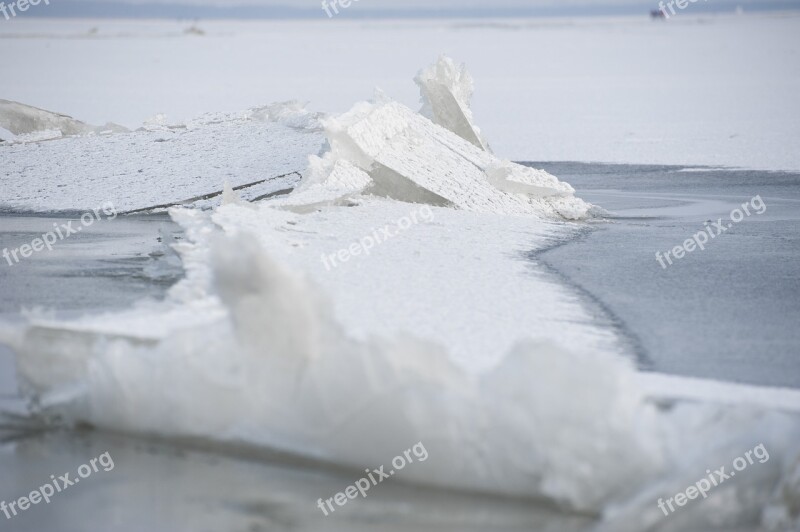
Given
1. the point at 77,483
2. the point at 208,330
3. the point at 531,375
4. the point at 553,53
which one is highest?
the point at 553,53

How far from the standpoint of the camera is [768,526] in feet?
9.19

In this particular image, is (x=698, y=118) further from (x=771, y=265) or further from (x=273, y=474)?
(x=273, y=474)

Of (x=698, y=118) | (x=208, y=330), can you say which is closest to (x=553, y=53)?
(x=698, y=118)

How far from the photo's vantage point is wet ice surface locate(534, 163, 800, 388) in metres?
4.25

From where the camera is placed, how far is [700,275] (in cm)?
586

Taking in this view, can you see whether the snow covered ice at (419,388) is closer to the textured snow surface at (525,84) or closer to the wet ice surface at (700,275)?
the wet ice surface at (700,275)

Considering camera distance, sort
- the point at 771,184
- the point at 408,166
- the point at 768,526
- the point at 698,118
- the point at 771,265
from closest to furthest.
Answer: the point at 768,526, the point at 771,265, the point at 408,166, the point at 771,184, the point at 698,118

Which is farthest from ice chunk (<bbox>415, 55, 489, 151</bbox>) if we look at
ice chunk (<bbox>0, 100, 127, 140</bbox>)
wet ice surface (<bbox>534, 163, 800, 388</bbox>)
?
ice chunk (<bbox>0, 100, 127, 140</bbox>)

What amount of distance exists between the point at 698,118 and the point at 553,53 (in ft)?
69.7

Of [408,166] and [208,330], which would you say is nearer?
[208,330]

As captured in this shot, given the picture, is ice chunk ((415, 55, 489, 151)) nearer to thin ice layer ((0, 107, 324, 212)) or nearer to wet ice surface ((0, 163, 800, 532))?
thin ice layer ((0, 107, 324, 212))

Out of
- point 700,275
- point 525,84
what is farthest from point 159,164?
point 525,84

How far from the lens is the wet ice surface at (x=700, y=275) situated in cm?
425

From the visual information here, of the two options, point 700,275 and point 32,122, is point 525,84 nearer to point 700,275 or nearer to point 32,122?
point 32,122
